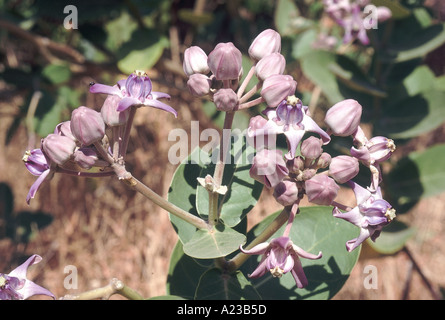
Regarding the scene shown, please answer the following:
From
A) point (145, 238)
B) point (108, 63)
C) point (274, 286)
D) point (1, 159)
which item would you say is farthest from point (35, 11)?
point (274, 286)

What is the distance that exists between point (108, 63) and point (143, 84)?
4.46 feet

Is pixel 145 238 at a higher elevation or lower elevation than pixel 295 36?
lower

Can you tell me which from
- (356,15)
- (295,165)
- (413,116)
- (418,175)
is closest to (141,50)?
(356,15)

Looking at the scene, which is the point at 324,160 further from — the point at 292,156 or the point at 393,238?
the point at 393,238

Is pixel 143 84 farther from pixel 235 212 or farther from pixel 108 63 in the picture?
pixel 108 63

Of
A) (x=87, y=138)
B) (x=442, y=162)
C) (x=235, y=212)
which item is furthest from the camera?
(x=442, y=162)

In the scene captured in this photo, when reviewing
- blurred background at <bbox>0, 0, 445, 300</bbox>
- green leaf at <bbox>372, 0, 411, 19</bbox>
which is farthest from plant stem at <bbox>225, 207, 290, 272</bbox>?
green leaf at <bbox>372, 0, 411, 19</bbox>

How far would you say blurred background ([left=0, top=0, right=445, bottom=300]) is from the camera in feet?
6.12

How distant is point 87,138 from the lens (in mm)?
877

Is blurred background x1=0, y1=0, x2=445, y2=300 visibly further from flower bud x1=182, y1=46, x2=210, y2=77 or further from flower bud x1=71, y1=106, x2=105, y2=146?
flower bud x1=71, y1=106, x2=105, y2=146

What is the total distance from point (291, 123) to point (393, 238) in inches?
43.7

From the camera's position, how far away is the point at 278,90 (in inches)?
36.8

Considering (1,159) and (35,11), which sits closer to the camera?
(35,11)

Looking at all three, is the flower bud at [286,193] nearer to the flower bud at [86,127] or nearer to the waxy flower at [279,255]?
the waxy flower at [279,255]
